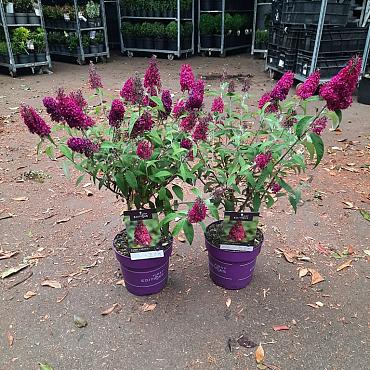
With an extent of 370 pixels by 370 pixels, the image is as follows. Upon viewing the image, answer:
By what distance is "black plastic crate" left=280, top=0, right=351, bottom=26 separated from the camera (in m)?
5.58

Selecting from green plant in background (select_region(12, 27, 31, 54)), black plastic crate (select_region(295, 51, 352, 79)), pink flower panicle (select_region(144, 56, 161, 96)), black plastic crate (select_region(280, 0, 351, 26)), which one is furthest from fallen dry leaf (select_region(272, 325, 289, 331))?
green plant in background (select_region(12, 27, 31, 54))

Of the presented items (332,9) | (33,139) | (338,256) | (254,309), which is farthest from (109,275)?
(332,9)

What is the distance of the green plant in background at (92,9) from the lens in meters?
7.93

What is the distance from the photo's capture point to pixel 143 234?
6.07 feet

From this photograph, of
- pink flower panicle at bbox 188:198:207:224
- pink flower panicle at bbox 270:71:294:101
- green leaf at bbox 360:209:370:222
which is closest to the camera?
pink flower panicle at bbox 188:198:207:224

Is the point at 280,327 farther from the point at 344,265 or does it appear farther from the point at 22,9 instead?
the point at 22,9

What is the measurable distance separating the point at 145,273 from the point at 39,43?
6789mm

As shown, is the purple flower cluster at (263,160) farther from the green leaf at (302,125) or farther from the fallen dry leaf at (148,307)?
the fallen dry leaf at (148,307)

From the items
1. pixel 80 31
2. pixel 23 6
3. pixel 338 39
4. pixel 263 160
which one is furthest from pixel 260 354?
pixel 80 31

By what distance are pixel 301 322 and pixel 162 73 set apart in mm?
6795

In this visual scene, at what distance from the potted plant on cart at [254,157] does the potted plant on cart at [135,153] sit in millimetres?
204

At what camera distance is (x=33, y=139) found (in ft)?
14.8

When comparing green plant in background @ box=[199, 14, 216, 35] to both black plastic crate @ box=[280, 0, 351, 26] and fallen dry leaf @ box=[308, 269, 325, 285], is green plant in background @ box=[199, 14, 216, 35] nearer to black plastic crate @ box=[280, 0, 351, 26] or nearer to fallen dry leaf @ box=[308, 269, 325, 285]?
black plastic crate @ box=[280, 0, 351, 26]

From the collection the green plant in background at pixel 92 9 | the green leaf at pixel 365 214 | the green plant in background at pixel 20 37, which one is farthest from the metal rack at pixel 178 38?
the green leaf at pixel 365 214
